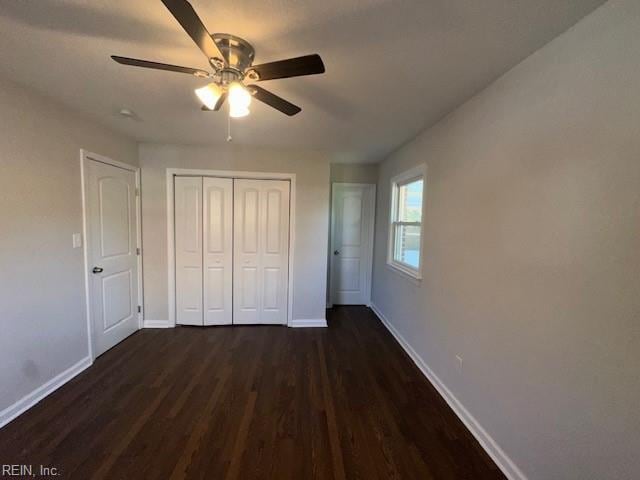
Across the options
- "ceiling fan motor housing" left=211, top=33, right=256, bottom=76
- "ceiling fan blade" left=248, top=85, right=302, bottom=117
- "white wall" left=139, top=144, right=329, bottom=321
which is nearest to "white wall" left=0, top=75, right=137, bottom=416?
"white wall" left=139, top=144, right=329, bottom=321

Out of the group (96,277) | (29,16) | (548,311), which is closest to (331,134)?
(29,16)

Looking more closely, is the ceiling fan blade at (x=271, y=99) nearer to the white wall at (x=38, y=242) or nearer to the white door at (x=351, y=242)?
the white wall at (x=38, y=242)

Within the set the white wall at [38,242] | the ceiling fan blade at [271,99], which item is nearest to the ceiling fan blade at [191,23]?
the ceiling fan blade at [271,99]

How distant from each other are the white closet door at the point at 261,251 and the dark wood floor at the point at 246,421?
70 centimetres

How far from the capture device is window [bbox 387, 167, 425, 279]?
2918 mm

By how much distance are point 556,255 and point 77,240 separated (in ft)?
11.5

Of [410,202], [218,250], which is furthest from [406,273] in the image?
[218,250]

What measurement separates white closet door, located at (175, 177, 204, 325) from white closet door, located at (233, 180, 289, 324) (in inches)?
17.9

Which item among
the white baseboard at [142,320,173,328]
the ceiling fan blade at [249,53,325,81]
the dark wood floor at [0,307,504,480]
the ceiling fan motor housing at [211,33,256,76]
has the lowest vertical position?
the dark wood floor at [0,307,504,480]

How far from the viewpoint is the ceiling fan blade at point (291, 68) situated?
1.15 metres

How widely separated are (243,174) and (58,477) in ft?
9.45

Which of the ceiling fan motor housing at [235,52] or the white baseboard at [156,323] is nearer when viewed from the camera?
the ceiling fan motor housing at [235,52]

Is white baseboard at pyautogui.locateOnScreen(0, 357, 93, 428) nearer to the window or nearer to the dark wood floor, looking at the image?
the dark wood floor

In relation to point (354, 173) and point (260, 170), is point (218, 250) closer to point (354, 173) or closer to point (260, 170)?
point (260, 170)
